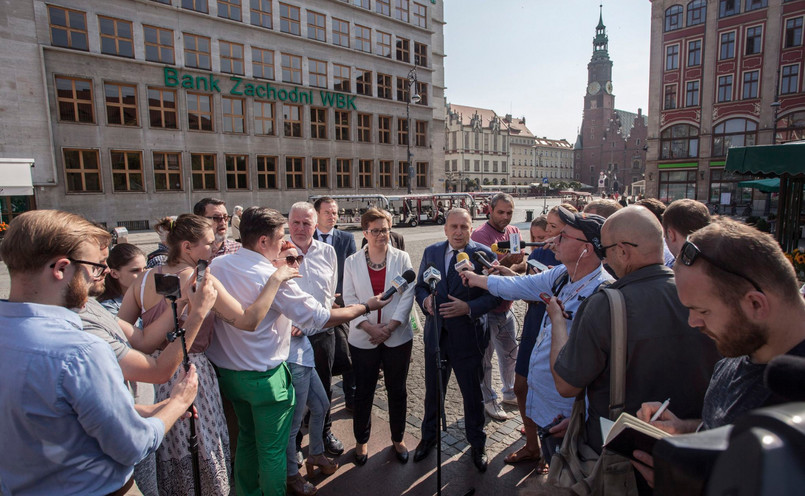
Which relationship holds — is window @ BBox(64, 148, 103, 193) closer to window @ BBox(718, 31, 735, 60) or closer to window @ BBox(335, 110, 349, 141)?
window @ BBox(335, 110, 349, 141)

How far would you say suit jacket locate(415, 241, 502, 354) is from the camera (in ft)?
11.6

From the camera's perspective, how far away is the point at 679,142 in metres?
38.4

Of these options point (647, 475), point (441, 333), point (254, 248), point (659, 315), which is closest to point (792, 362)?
point (647, 475)

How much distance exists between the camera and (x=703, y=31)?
36.3 m

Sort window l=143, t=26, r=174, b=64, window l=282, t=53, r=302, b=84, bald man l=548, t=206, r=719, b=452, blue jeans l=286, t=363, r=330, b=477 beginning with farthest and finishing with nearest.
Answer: window l=282, t=53, r=302, b=84 → window l=143, t=26, r=174, b=64 → blue jeans l=286, t=363, r=330, b=477 → bald man l=548, t=206, r=719, b=452

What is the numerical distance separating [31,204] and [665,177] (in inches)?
1838

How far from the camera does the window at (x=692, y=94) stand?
3710 cm

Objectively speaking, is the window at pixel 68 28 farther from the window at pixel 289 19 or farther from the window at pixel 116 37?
the window at pixel 289 19

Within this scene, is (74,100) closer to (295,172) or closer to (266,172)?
(266,172)

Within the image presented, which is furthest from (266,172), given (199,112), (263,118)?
(199,112)

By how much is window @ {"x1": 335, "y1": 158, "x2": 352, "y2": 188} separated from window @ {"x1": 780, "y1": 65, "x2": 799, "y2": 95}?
34.3 meters

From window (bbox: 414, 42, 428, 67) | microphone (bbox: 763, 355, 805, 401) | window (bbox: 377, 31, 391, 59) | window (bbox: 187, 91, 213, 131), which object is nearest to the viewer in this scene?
microphone (bbox: 763, 355, 805, 401)

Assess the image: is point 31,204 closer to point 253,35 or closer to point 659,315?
point 253,35

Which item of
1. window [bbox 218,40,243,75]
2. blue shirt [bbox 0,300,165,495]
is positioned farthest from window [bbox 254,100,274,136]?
blue shirt [bbox 0,300,165,495]
